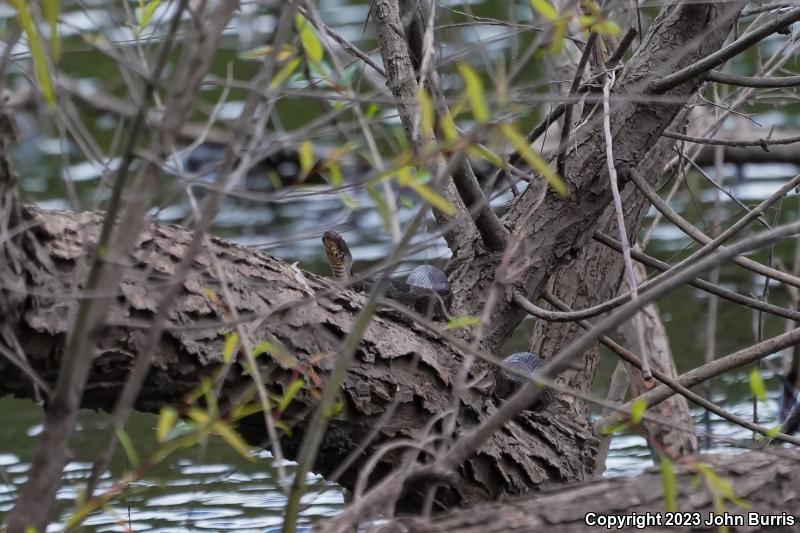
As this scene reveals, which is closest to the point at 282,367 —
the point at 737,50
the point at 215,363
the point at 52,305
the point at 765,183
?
the point at 215,363

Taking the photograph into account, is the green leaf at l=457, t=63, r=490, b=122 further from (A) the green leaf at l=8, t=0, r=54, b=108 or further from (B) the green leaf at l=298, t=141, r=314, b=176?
(A) the green leaf at l=8, t=0, r=54, b=108

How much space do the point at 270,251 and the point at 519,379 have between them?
8.99 ft

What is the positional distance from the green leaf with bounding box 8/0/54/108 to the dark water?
0.17 meters

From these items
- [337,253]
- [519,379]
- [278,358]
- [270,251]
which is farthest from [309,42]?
[270,251]

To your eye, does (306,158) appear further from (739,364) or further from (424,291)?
(739,364)

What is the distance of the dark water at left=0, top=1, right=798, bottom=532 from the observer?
7.63 feet

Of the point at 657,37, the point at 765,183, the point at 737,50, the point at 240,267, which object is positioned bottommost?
the point at 240,267

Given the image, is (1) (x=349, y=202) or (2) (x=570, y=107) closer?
(1) (x=349, y=202)

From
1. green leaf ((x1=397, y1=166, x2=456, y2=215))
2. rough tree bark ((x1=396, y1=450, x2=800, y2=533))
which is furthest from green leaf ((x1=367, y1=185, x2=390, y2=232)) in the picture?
rough tree bark ((x1=396, y1=450, x2=800, y2=533))

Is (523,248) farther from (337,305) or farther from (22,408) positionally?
(22,408)

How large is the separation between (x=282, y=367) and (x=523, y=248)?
2.45ft

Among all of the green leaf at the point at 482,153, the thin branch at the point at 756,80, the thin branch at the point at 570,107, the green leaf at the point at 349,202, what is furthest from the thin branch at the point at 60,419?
the thin branch at the point at 756,80

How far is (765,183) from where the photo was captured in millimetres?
6926

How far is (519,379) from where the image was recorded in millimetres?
2605
